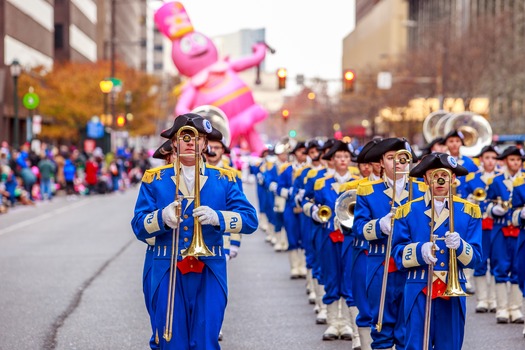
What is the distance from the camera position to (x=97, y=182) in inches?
1764

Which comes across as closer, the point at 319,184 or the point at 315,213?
the point at 315,213

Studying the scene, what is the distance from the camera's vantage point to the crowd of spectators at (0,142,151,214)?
1368 inches

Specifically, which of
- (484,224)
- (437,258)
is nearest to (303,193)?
(484,224)

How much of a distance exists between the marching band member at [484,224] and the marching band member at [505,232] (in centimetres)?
20

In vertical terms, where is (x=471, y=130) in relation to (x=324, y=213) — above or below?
above

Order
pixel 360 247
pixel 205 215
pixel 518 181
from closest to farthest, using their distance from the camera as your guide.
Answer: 1. pixel 205 215
2. pixel 360 247
3. pixel 518 181

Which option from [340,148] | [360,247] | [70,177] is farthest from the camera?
[70,177]

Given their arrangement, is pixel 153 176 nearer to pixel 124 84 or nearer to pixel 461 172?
pixel 461 172

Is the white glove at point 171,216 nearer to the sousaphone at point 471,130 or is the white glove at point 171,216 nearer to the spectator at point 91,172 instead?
the sousaphone at point 471,130

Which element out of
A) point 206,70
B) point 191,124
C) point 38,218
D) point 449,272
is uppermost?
point 206,70

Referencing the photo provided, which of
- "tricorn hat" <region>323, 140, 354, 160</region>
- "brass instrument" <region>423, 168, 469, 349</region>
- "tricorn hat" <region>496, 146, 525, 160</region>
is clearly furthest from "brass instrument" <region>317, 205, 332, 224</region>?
"brass instrument" <region>423, 168, 469, 349</region>

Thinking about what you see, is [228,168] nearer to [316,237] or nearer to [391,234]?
[316,237]

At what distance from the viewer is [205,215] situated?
24.2 feet

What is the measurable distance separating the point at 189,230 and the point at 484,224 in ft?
22.3
